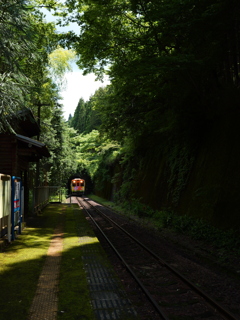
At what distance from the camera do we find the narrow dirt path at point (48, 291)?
464 centimetres

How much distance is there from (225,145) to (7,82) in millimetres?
9007

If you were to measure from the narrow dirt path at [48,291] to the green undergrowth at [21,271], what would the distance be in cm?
11

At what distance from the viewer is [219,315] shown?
16.1 feet

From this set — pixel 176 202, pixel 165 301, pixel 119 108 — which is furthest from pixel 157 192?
pixel 165 301

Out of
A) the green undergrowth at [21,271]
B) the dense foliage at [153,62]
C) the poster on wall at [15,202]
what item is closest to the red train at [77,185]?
the dense foliage at [153,62]

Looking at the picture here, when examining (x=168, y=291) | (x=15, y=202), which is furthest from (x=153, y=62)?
(x=168, y=291)

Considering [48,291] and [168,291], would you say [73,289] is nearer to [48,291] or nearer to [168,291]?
[48,291]

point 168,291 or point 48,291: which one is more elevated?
point 48,291

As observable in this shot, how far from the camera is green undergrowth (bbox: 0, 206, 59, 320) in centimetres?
491

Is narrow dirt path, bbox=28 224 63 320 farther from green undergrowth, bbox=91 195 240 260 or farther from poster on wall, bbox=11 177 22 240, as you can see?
green undergrowth, bbox=91 195 240 260

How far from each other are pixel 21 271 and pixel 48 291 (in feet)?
5.32

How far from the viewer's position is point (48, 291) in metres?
5.65

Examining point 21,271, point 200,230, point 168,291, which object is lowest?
point 168,291

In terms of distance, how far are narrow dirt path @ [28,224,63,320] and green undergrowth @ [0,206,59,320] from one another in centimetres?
11
